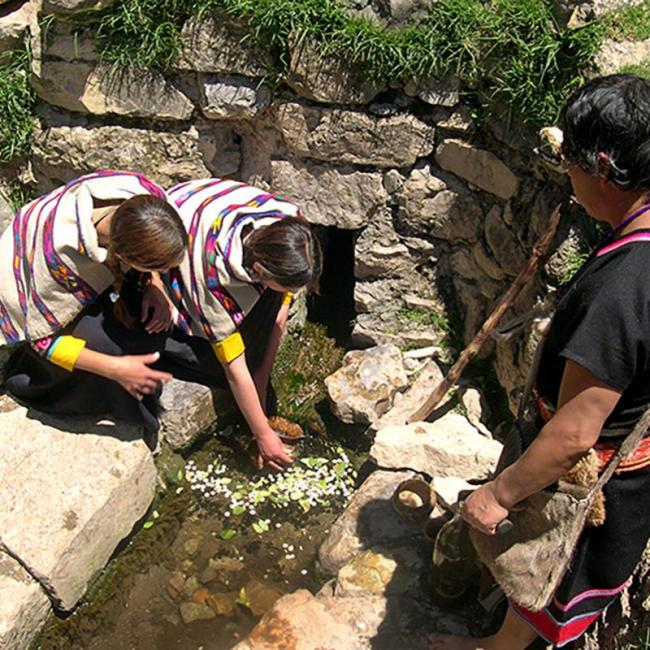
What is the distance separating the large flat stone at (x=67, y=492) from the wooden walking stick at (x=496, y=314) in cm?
168

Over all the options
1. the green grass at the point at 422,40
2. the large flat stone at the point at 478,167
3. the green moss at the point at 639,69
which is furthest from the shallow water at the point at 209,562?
the green moss at the point at 639,69

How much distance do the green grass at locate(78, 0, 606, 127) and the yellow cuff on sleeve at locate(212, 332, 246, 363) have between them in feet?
5.67

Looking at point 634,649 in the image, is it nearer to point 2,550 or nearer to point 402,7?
point 2,550

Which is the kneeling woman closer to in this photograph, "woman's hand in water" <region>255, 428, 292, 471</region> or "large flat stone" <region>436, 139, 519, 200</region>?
"woman's hand in water" <region>255, 428, 292, 471</region>

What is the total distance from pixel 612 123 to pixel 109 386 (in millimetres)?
2902

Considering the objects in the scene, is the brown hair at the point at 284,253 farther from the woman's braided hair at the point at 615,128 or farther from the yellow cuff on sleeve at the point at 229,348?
the woman's braided hair at the point at 615,128

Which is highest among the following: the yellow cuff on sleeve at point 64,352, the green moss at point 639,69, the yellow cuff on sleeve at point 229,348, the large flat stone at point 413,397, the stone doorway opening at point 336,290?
the green moss at point 639,69

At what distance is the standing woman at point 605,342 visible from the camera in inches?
77.3

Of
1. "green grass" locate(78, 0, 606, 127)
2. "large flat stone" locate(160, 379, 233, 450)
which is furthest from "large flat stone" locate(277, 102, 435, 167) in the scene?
"large flat stone" locate(160, 379, 233, 450)

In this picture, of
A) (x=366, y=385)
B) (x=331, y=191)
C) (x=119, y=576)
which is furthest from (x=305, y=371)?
(x=119, y=576)

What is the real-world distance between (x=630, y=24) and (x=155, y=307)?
280cm

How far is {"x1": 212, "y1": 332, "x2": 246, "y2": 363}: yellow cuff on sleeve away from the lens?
3785mm

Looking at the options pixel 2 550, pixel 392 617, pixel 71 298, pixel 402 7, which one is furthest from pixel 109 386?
pixel 402 7

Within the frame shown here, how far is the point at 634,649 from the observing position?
2633mm
